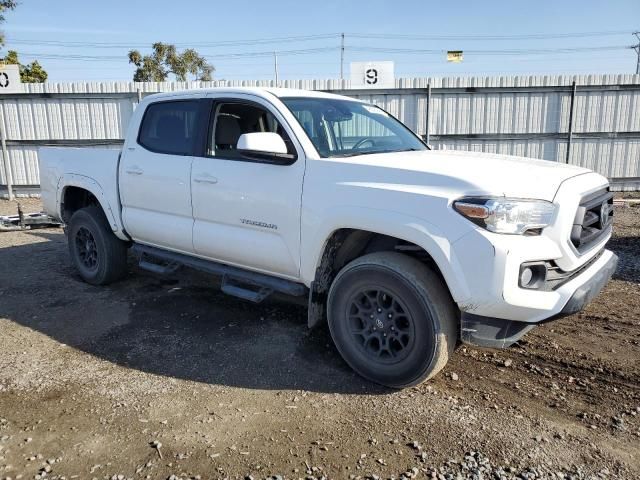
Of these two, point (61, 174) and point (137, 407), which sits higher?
point (61, 174)

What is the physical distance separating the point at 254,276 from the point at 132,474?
1881 mm

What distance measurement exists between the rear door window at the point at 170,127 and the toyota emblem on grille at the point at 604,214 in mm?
3265

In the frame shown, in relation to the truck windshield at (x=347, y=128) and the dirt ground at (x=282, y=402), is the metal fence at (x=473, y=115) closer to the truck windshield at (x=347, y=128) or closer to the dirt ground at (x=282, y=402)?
the truck windshield at (x=347, y=128)

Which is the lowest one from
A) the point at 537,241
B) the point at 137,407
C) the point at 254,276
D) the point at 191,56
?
the point at 137,407

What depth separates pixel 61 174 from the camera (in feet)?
19.5

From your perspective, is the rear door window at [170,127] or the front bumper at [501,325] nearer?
the front bumper at [501,325]

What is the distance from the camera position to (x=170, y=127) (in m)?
4.94

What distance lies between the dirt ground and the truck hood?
4.48 ft

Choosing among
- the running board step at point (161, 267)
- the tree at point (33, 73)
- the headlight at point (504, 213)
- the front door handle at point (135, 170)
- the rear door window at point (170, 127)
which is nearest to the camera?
the headlight at point (504, 213)

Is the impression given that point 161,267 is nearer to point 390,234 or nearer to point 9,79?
point 390,234

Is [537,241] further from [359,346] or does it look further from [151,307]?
[151,307]

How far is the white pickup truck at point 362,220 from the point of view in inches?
119

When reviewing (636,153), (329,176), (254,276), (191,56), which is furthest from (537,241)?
(191,56)

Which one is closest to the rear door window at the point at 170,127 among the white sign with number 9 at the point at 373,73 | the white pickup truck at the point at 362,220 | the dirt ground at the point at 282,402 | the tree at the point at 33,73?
the white pickup truck at the point at 362,220
